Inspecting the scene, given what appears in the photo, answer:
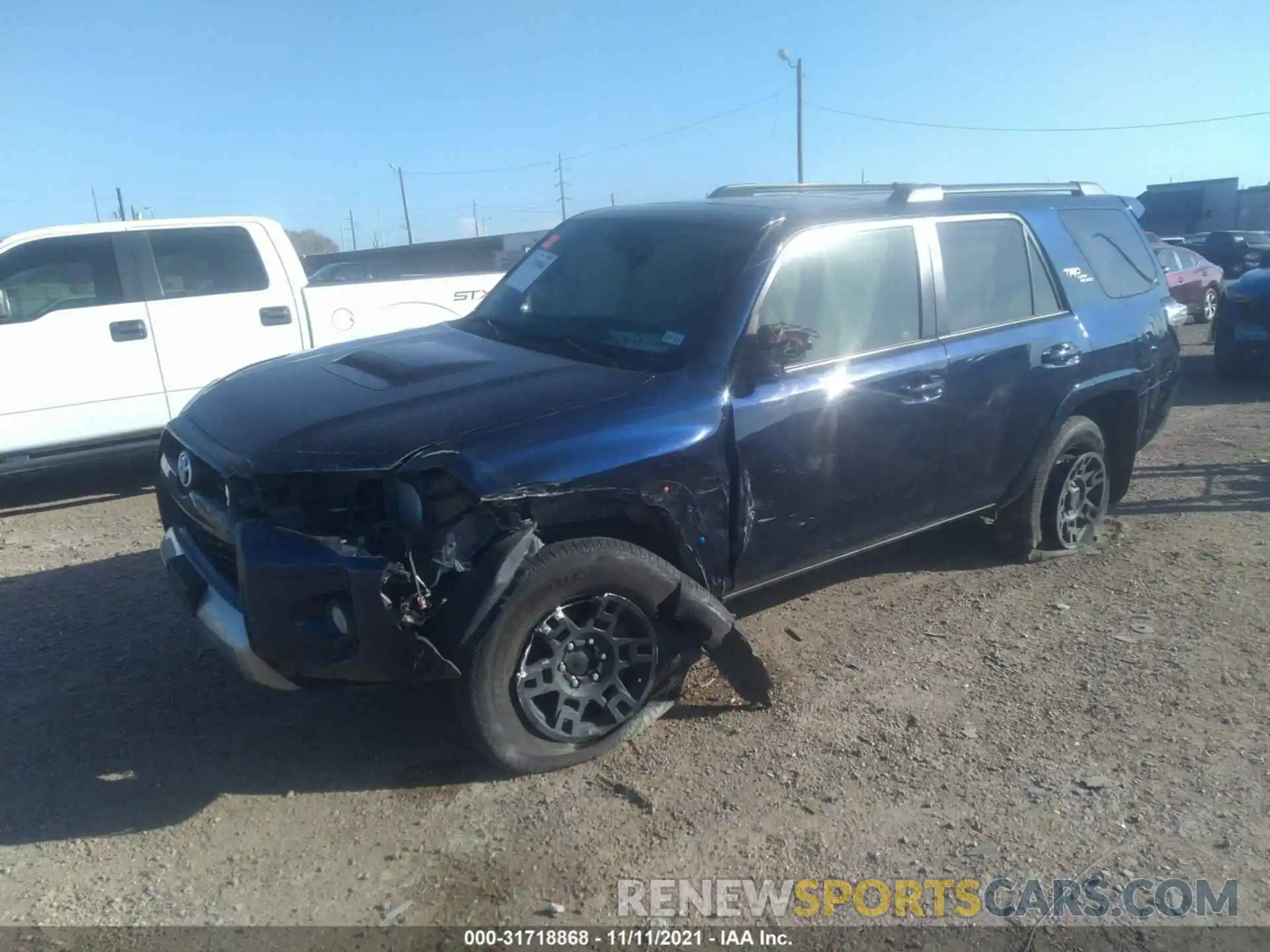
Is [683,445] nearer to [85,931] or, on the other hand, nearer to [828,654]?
[828,654]

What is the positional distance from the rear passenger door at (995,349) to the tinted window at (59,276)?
18.7 ft

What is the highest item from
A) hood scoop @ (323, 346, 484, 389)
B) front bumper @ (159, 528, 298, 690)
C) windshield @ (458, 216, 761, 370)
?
windshield @ (458, 216, 761, 370)

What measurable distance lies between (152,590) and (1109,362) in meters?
5.21

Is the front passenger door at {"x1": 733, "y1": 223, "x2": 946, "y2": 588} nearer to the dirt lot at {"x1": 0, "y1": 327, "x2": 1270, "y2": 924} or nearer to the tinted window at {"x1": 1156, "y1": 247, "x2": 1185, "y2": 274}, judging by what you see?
the dirt lot at {"x1": 0, "y1": 327, "x2": 1270, "y2": 924}

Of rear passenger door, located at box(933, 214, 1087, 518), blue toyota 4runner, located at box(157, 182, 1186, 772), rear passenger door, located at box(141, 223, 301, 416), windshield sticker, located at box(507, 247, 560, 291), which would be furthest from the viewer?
rear passenger door, located at box(141, 223, 301, 416)

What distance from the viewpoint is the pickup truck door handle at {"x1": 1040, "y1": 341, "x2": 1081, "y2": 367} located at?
16.4ft

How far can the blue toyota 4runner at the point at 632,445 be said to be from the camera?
3152 mm

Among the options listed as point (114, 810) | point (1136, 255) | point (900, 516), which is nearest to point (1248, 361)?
point (1136, 255)

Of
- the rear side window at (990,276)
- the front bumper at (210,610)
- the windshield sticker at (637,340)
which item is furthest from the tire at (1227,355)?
the front bumper at (210,610)

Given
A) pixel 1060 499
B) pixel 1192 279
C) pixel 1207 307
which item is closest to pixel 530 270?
pixel 1060 499

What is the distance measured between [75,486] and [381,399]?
533 centimetres

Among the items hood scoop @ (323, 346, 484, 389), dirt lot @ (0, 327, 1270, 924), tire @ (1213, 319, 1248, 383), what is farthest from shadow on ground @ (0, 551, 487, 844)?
tire @ (1213, 319, 1248, 383)

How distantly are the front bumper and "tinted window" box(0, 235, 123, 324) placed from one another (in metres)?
3.92

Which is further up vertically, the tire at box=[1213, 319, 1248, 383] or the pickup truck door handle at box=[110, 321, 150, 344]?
the pickup truck door handle at box=[110, 321, 150, 344]
